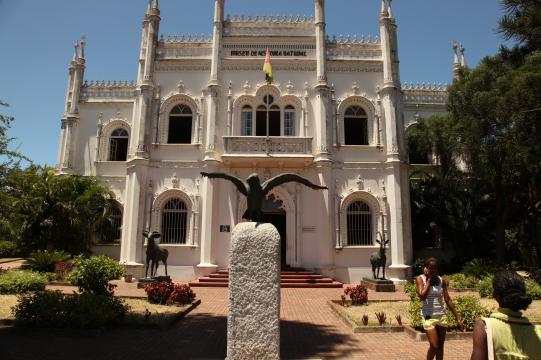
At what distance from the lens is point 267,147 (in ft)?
61.3

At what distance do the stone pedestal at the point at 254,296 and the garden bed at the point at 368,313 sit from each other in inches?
148

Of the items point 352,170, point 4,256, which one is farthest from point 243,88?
point 4,256

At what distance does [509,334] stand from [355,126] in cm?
1832

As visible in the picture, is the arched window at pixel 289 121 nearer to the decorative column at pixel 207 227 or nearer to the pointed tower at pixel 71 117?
the decorative column at pixel 207 227

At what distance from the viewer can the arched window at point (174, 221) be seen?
19.0 meters

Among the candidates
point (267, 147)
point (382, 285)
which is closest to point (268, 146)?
point (267, 147)

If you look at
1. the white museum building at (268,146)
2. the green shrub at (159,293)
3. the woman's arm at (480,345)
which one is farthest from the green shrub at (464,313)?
the white museum building at (268,146)

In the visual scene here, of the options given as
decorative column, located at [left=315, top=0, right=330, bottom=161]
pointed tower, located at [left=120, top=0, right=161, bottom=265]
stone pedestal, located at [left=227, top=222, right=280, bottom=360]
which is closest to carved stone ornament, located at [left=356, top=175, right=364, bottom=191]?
decorative column, located at [left=315, top=0, right=330, bottom=161]

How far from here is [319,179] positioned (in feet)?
61.8

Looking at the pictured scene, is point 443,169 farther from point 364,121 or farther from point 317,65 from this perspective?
point 317,65

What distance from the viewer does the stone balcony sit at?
18672 millimetres

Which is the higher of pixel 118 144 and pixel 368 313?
pixel 118 144

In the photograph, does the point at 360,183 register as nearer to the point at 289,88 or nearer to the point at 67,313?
the point at 289,88

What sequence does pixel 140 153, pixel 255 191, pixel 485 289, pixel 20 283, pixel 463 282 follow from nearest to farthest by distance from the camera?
pixel 255 191 < pixel 20 283 < pixel 485 289 < pixel 463 282 < pixel 140 153
